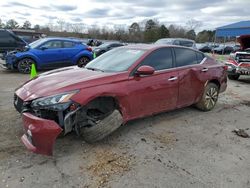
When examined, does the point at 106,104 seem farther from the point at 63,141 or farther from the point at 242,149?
the point at 242,149

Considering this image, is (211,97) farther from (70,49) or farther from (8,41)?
(8,41)

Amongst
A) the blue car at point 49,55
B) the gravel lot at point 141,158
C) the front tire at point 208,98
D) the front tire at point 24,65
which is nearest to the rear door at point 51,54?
the blue car at point 49,55

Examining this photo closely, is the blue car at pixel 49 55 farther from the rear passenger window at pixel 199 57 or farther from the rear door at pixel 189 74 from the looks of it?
the rear door at pixel 189 74

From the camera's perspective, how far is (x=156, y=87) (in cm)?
493

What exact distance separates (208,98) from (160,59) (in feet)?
6.19

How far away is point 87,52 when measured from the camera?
1310 centimetres

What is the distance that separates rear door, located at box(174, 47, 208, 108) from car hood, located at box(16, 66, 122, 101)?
166 centimetres

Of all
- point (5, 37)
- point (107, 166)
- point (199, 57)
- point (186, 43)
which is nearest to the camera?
point (107, 166)

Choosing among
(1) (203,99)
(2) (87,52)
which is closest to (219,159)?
(1) (203,99)

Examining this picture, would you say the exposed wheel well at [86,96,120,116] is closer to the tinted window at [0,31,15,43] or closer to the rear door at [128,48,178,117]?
the rear door at [128,48,178,117]

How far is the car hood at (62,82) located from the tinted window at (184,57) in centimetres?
172

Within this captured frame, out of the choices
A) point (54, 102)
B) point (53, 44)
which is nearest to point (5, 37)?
point (53, 44)

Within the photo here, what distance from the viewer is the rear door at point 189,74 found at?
219 inches

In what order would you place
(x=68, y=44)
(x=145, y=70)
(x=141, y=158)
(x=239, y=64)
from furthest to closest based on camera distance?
(x=68, y=44) < (x=239, y=64) < (x=145, y=70) < (x=141, y=158)
